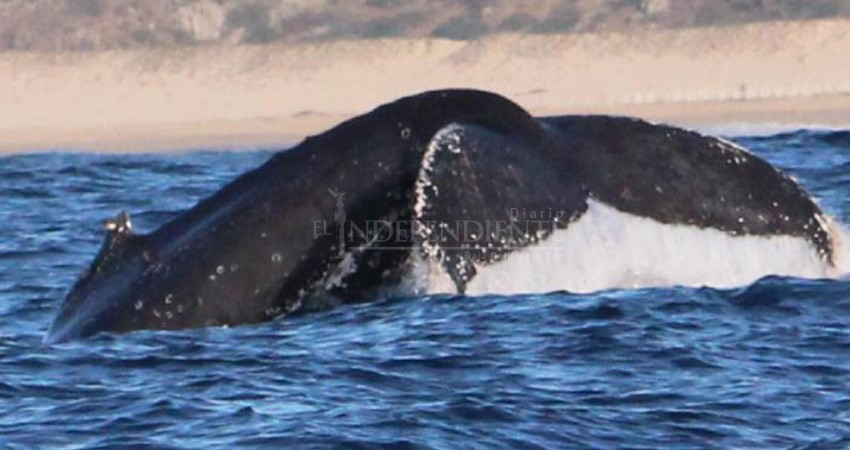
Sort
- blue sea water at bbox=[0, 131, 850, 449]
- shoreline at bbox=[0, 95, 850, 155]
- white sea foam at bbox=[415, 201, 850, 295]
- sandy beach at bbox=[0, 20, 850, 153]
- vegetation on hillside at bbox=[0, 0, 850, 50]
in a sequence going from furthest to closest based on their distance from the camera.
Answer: vegetation on hillside at bbox=[0, 0, 850, 50] < sandy beach at bbox=[0, 20, 850, 153] < shoreline at bbox=[0, 95, 850, 155] < white sea foam at bbox=[415, 201, 850, 295] < blue sea water at bbox=[0, 131, 850, 449]

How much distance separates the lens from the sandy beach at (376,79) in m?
39.3

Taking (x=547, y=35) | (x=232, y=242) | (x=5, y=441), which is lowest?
(x=5, y=441)

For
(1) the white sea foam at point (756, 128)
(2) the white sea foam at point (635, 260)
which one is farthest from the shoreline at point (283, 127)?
(2) the white sea foam at point (635, 260)

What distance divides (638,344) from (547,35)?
33333 mm

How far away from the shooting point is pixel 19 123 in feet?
138

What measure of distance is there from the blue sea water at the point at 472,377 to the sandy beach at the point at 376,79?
80.8ft

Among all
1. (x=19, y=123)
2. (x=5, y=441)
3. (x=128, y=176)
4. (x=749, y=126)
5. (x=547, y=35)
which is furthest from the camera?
(x=547, y=35)

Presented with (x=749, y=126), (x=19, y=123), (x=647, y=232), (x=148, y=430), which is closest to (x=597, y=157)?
(x=647, y=232)

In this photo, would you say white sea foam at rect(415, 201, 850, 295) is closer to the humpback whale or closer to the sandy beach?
the humpback whale

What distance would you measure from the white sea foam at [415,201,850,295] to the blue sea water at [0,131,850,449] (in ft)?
0.35

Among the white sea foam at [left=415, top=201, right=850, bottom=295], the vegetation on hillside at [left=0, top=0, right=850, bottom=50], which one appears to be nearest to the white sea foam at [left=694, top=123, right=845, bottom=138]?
the vegetation on hillside at [left=0, top=0, right=850, bottom=50]

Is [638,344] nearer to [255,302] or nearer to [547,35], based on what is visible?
[255,302]

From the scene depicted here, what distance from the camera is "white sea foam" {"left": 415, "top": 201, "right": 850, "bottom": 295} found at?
456 inches

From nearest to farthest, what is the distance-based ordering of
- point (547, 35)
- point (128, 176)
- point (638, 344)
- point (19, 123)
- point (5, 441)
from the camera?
point (5, 441) < point (638, 344) < point (128, 176) < point (19, 123) < point (547, 35)
